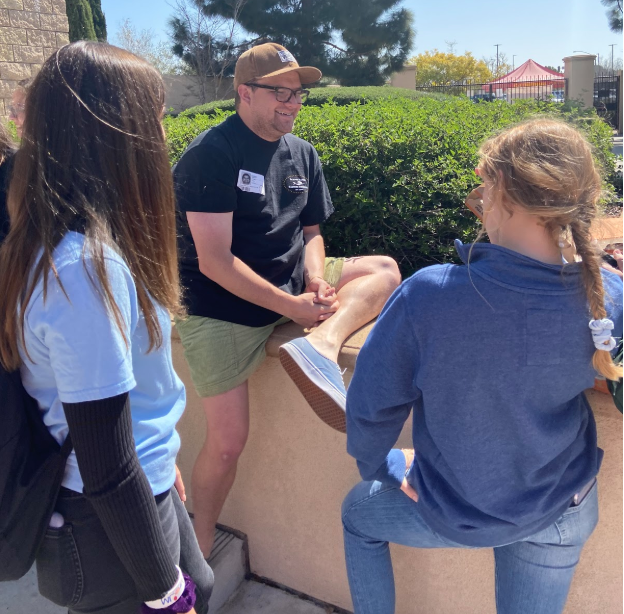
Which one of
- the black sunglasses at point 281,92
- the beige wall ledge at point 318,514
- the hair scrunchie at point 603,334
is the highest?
the black sunglasses at point 281,92

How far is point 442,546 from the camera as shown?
183 centimetres

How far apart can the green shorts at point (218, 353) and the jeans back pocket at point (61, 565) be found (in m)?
1.18

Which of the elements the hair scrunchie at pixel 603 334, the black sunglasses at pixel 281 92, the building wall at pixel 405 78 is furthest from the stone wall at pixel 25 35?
the building wall at pixel 405 78

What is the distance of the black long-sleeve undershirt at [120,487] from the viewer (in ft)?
3.97

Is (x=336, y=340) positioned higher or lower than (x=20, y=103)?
lower

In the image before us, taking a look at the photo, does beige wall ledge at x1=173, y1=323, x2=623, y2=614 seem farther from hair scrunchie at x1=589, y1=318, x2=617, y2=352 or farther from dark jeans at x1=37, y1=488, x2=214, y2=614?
dark jeans at x1=37, y1=488, x2=214, y2=614

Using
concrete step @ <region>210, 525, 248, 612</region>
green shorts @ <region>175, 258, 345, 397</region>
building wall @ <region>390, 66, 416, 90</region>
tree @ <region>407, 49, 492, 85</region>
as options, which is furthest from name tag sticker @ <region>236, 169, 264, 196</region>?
tree @ <region>407, 49, 492, 85</region>

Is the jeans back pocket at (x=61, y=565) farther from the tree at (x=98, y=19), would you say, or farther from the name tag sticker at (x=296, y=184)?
the tree at (x=98, y=19)

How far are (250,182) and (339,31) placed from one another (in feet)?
99.1

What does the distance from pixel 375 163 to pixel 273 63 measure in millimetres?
914

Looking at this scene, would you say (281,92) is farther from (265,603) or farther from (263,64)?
(265,603)

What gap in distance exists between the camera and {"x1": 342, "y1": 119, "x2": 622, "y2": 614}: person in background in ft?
4.82

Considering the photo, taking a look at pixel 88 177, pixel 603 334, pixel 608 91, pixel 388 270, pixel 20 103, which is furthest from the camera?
pixel 608 91

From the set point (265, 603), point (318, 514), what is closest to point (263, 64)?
point (318, 514)
